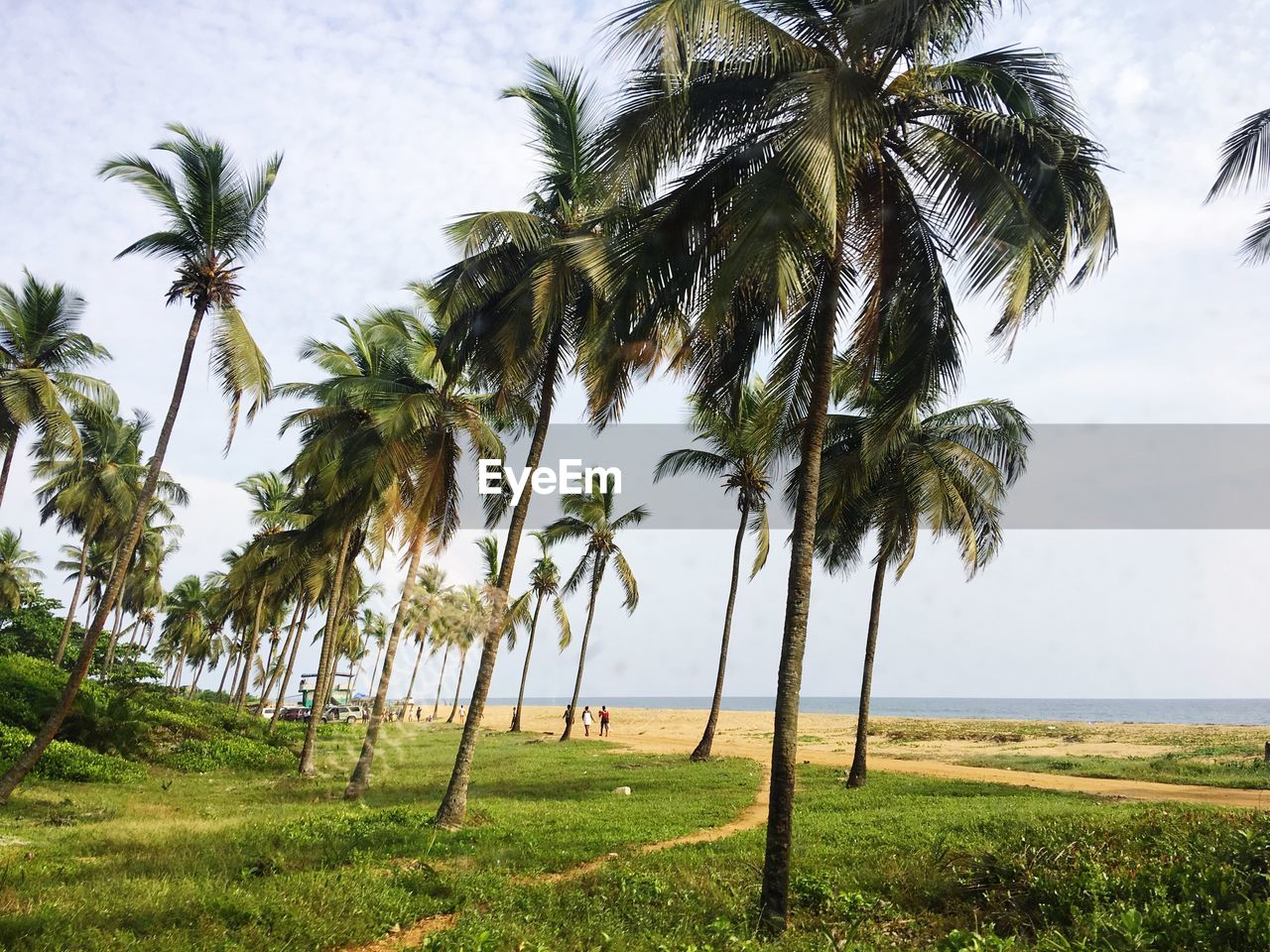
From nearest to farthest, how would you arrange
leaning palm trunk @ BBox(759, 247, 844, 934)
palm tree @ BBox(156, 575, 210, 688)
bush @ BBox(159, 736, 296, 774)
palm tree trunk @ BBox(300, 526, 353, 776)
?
leaning palm trunk @ BBox(759, 247, 844, 934) < palm tree trunk @ BBox(300, 526, 353, 776) < bush @ BBox(159, 736, 296, 774) < palm tree @ BBox(156, 575, 210, 688)

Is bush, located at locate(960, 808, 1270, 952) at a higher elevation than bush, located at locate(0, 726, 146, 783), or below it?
higher

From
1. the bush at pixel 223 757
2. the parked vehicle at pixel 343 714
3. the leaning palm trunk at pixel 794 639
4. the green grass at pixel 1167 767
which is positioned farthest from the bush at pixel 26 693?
the green grass at pixel 1167 767

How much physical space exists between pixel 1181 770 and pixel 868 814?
14.5 m

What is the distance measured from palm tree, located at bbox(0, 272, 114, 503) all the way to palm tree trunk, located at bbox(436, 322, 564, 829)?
1188cm

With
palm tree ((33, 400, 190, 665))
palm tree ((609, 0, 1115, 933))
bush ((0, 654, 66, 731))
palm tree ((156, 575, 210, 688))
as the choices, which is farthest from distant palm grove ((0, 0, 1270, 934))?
palm tree ((156, 575, 210, 688))

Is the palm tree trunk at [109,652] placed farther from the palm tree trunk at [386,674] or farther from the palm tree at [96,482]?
the palm tree trunk at [386,674]

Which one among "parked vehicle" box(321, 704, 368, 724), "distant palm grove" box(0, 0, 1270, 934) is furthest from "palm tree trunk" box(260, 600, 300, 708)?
"distant palm grove" box(0, 0, 1270, 934)

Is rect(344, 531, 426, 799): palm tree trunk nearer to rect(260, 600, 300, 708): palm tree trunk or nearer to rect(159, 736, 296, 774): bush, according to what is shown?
rect(159, 736, 296, 774): bush

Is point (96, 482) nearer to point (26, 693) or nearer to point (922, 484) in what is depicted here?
point (26, 693)

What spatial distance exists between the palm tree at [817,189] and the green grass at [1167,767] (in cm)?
1653

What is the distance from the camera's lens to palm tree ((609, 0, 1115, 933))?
730cm

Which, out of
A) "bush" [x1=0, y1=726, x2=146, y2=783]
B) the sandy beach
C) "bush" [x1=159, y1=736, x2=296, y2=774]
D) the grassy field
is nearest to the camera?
the grassy field

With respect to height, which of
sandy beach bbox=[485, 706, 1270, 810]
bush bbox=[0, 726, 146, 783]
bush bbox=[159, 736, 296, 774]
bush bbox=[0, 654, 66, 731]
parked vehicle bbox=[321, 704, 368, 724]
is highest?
sandy beach bbox=[485, 706, 1270, 810]

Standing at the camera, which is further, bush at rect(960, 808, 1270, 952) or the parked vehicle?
the parked vehicle
